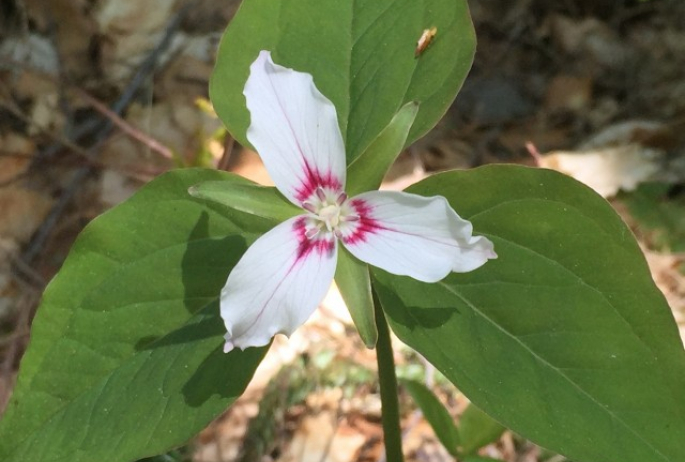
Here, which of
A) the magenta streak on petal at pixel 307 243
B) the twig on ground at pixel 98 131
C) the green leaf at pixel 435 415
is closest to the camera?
the magenta streak on petal at pixel 307 243

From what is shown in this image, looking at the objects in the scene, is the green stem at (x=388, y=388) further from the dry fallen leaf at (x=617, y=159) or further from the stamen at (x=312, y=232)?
the dry fallen leaf at (x=617, y=159)

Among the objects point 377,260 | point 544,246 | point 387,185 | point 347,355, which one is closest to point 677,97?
point 387,185

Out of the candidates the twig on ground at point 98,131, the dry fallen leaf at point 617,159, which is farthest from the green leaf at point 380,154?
the twig on ground at point 98,131

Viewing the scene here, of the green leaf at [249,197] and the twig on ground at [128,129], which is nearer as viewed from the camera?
the green leaf at [249,197]

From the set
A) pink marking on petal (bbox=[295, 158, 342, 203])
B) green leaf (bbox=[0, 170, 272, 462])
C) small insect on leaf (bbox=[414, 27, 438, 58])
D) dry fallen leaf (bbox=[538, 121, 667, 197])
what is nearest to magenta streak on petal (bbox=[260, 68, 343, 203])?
pink marking on petal (bbox=[295, 158, 342, 203])

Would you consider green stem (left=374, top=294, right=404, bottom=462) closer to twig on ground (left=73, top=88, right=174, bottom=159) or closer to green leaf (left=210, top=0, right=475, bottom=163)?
green leaf (left=210, top=0, right=475, bottom=163)

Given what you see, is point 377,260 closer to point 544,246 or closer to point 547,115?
point 544,246

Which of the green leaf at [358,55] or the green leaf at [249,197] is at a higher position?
the green leaf at [358,55]

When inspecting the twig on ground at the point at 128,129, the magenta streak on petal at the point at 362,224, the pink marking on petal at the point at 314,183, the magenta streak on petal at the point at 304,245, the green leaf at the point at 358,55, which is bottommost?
the magenta streak on petal at the point at 304,245
